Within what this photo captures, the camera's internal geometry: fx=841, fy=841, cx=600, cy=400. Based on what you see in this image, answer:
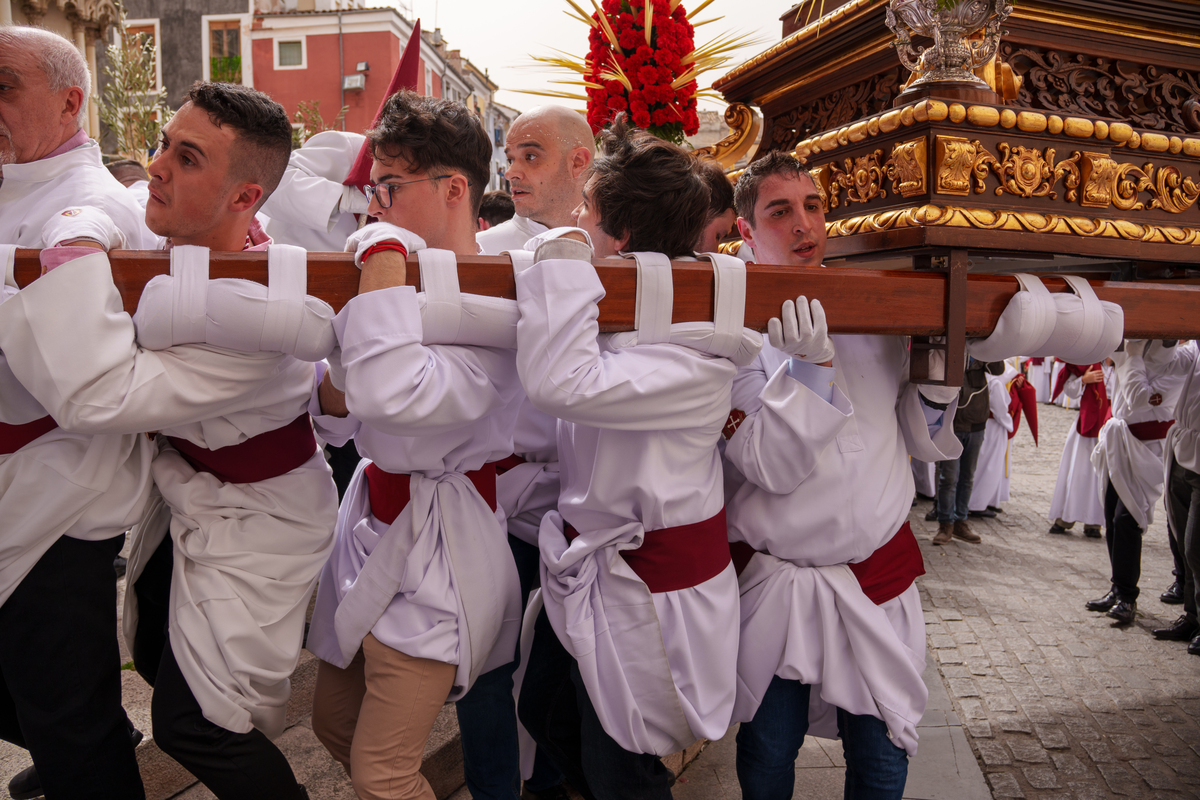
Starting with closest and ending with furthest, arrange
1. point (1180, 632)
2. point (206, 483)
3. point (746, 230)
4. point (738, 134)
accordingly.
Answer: point (206, 483)
point (746, 230)
point (738, 134)
point (1180, 632)

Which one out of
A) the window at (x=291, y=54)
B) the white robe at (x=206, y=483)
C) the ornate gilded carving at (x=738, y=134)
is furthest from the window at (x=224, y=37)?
the white robe at (x=206, y=483)

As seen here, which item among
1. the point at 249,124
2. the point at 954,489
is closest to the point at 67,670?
the point at 249,124

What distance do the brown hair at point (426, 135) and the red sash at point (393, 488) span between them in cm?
67

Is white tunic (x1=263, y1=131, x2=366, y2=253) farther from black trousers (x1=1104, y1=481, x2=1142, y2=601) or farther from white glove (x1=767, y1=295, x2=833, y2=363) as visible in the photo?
black trousers (x1=1104, y1=481, x2=1142, y2=601)

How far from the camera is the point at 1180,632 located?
4.80 metres

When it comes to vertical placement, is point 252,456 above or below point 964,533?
above

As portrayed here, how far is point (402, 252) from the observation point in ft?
5.16

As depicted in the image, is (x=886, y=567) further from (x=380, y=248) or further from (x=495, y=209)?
(x=495, y=209)

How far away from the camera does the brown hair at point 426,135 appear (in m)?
1.83

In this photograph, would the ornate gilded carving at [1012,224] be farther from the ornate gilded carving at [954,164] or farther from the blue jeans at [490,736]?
the blue jeans at [490,736]

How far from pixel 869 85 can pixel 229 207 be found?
6.03ft

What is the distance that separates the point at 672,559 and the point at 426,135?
1057 mm

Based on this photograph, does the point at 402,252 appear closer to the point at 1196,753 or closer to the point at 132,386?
the point at 132,386

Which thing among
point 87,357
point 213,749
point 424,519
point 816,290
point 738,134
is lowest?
point 213,749
